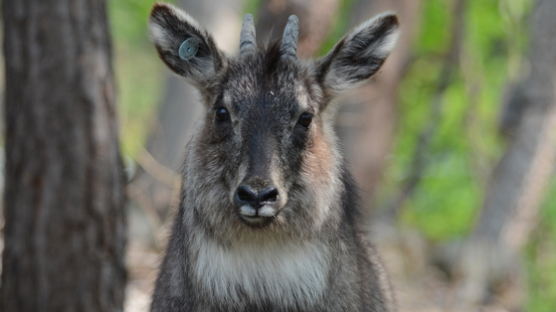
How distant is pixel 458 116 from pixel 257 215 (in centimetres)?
1853

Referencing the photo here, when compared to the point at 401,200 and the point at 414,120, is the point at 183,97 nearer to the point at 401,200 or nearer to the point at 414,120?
the point at 401,200

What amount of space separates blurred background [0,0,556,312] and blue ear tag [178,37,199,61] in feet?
10.3

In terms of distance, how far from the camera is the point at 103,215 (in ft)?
20.5

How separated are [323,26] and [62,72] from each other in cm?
445

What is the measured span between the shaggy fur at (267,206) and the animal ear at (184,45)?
0.07 ft

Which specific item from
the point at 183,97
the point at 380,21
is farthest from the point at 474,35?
the point at 380,21

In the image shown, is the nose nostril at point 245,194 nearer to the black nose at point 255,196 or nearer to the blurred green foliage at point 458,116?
the black nose at point 255,196

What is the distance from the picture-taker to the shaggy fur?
581cm

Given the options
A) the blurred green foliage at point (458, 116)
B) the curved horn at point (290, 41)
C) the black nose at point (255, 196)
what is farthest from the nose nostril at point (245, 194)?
the blurred green foliage at point (458, 116)

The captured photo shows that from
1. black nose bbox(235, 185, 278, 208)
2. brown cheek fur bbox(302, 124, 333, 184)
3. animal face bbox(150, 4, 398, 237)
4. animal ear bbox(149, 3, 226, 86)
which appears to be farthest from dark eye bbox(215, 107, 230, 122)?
black nose bbox(235, 185, 278, 208)

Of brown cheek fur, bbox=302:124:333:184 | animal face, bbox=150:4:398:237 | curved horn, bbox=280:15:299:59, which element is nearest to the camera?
animal face, bbox=150:4:398:237

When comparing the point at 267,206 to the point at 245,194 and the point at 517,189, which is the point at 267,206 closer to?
the point at 245,194

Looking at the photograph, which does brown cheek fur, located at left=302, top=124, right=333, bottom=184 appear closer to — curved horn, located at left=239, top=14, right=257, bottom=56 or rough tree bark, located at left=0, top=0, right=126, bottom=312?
curved horn, located at left=239, top=14, right=257, bottom=56

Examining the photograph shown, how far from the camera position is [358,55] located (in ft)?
21.7
